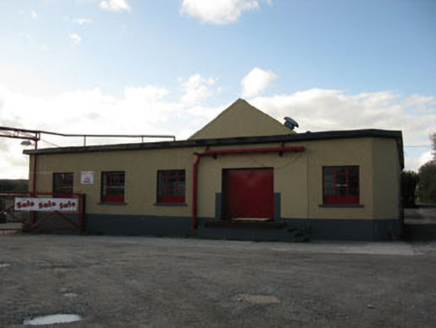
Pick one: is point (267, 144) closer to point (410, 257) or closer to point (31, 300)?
point (410, 257)

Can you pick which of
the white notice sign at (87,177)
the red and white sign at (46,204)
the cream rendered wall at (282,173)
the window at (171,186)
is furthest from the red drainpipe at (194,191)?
the red and white sign at (46,204)

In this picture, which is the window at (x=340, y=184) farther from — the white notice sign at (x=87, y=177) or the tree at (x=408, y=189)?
the tree at (x=408, y=189)

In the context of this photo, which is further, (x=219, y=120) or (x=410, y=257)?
(x=219, y=120)

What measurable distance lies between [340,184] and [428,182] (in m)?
58.2

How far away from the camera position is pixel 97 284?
8.48m

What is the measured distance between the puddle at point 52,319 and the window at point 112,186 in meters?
14.8

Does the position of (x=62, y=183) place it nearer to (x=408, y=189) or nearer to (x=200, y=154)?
(x=200, y=154)

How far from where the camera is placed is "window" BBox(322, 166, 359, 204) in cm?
1659

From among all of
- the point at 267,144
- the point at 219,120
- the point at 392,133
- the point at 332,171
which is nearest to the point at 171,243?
the point at 267,144

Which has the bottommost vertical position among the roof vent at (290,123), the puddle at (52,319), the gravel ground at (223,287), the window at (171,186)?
the puddle at (52,319)

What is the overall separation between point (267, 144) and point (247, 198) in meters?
2.45

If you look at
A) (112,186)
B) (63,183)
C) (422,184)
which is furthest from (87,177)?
(422,184)

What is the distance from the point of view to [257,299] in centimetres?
724

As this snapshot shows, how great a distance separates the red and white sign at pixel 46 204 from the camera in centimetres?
2062
